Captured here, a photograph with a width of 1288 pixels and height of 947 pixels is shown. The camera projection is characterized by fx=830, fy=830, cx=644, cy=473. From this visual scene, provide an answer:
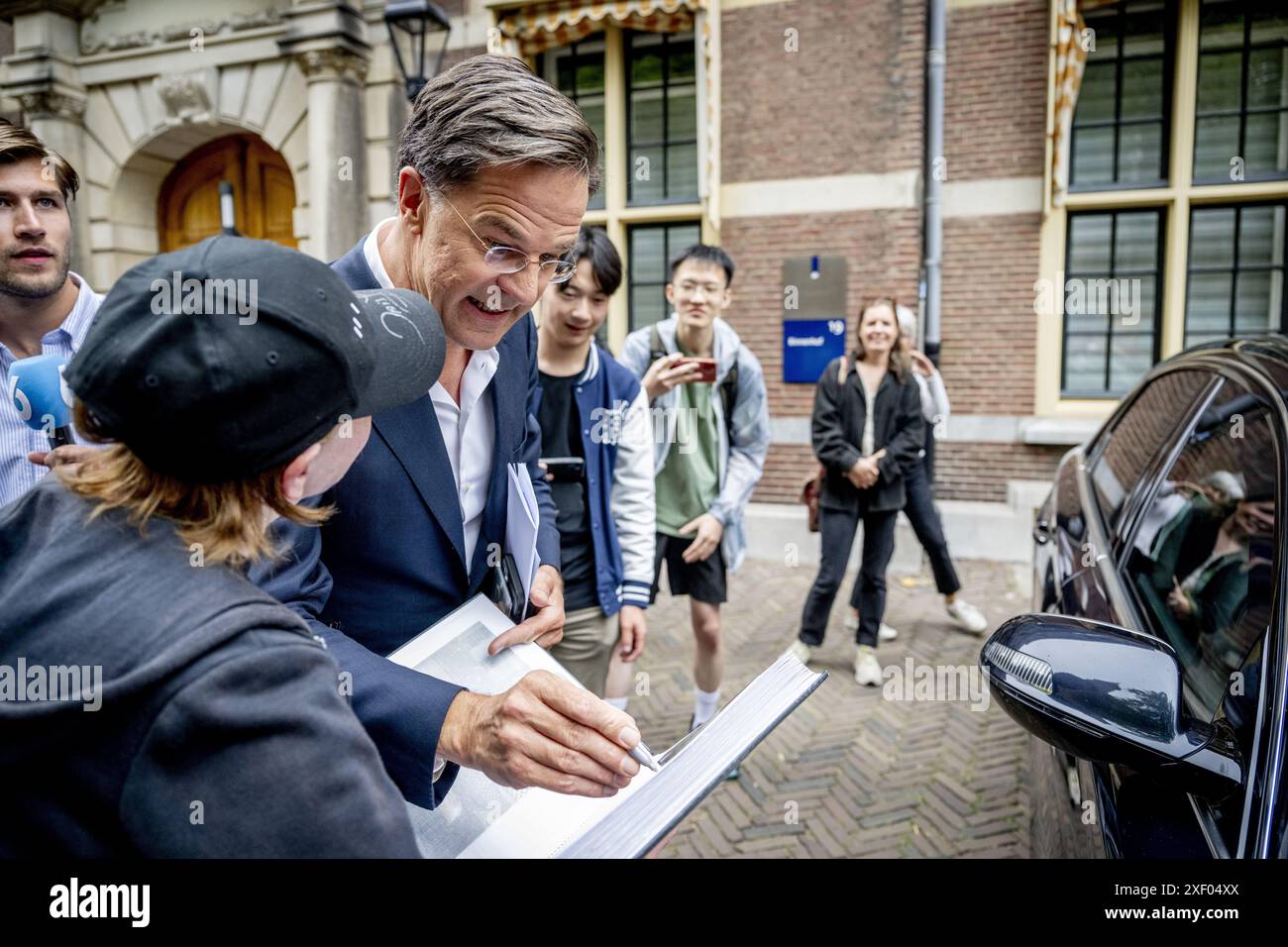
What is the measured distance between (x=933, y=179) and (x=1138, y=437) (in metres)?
4.82

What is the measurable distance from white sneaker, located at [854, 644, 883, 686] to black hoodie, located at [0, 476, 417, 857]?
3.94 meters

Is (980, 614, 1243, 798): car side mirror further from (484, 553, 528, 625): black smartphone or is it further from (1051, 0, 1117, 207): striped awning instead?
(1051, 0, 1117, 207): striped awning

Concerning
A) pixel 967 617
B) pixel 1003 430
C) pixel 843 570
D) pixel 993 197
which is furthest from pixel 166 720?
pixel 993 197

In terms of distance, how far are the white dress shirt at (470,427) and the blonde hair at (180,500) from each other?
2.21 feet

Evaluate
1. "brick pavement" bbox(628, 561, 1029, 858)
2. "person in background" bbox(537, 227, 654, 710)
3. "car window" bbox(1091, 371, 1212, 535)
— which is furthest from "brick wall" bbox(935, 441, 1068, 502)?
"person in background" bbox(537, 227, 654, 710)

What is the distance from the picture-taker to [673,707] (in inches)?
161

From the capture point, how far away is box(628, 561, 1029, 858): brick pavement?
2.95 metres

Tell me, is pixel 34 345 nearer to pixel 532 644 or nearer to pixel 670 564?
pixel 532 644

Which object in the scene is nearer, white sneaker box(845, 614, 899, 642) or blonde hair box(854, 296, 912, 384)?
blonde hair box(854, 296, 912, 384)

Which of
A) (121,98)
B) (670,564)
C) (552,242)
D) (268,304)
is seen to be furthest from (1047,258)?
(121,98)

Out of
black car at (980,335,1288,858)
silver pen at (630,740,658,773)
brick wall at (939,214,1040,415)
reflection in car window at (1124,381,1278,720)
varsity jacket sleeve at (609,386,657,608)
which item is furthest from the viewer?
brick wall at (939,214,1040,415)

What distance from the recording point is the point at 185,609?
711 mm

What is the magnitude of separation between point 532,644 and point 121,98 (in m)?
9.67

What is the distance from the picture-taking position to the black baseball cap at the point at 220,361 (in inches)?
28.2
